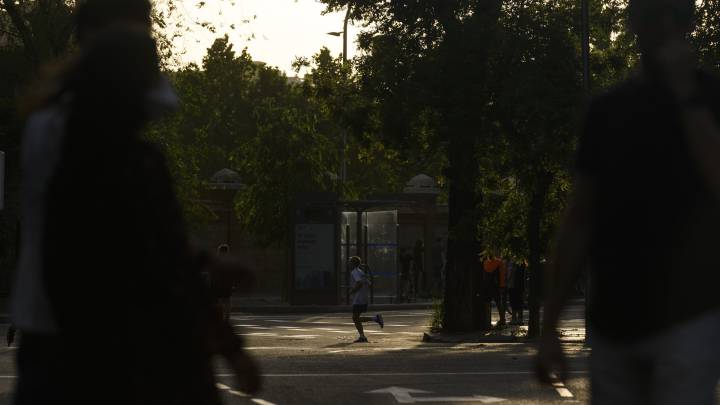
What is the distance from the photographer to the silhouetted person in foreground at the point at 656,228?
396 centimetres

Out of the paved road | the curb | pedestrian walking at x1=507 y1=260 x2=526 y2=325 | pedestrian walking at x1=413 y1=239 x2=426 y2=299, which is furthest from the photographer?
pedestrian walking at x1=413 y1=239 x2=426 y2=299

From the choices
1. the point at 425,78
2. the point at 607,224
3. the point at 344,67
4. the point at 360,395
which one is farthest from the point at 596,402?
the point at 344,67

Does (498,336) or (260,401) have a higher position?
(498,336)

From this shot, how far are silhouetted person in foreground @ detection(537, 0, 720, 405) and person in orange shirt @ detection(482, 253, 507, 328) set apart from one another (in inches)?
938

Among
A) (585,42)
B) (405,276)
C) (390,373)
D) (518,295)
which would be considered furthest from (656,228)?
(405,276)

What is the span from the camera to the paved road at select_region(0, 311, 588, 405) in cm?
1345

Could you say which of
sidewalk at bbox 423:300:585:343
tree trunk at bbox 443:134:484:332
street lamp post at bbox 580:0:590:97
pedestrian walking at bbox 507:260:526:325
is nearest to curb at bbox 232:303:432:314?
pedestrian walking at bbox 507:260:526:325

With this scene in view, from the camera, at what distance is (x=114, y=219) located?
3.48 meters

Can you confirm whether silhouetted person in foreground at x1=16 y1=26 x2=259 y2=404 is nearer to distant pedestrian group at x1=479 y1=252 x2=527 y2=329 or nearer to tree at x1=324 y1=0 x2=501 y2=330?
tree at x1=324 y1=0 x2=501 y2=330

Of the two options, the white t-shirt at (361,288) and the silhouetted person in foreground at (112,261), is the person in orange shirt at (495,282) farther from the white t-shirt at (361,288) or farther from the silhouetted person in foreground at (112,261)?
the silhouetted person in foreground at (112,261)

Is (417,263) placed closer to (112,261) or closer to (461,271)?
(461,271)

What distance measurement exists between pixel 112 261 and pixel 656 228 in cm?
140

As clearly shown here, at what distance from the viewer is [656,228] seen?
13.1 feet

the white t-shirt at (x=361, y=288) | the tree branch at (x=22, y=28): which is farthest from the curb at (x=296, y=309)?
the white t-shirt at (x=361, y=288)
